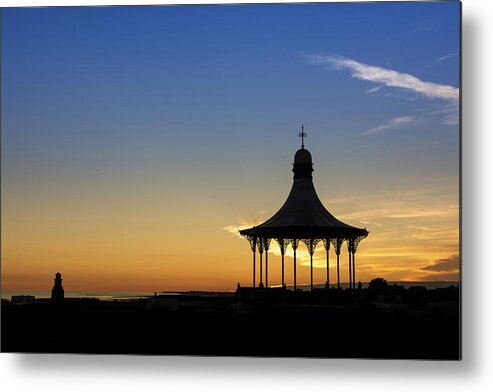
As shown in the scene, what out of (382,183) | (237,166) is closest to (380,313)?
(382,183)

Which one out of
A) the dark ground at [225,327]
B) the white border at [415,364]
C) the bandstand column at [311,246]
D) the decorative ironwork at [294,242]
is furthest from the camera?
the decorative ironwork at [294,242]

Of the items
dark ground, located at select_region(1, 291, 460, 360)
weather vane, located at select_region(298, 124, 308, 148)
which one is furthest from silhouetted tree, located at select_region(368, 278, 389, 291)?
weather vane, located at select_region(298, 124, 308, 148)

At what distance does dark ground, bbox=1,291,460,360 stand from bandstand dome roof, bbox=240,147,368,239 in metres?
0.46

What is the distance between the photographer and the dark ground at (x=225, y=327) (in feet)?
21.8

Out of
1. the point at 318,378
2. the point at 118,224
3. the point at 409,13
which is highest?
Result: the point at 409,13

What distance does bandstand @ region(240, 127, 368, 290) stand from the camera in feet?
21.9

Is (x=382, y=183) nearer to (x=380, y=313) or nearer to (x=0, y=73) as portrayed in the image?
(x=380, y=313)

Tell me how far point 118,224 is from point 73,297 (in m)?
0.58

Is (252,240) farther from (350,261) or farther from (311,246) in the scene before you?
(350,261)

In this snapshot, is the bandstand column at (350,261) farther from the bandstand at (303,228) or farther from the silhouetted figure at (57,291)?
the silhouetted figure at (57,291)

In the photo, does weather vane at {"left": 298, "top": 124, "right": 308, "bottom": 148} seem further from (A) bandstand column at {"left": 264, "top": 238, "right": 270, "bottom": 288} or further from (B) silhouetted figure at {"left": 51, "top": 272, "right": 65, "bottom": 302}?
(B) silhouetted figure at {"left": 51, "top": 272, "right": 65, "bottom": 302}

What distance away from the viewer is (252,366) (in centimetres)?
667

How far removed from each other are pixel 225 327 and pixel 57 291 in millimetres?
1175

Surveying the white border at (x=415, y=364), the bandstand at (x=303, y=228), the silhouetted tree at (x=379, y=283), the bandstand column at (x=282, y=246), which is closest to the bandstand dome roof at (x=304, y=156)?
the bandstand at (x=303, y=228)
